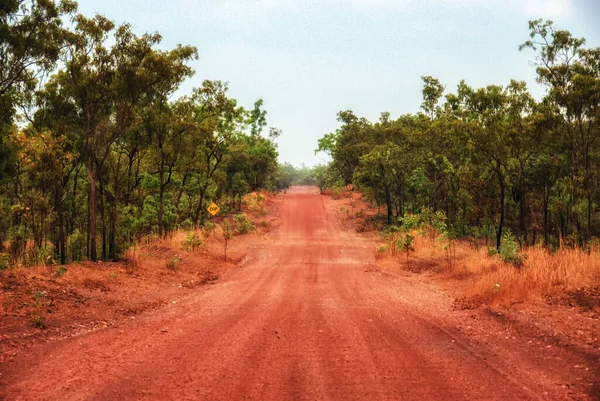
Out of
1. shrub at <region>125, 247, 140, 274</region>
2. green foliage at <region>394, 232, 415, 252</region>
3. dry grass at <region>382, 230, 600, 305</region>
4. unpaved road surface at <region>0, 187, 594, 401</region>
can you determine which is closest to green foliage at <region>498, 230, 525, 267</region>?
dry grass at <region>382, 230, 600, 305</region>

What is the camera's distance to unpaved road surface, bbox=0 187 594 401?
201 inches

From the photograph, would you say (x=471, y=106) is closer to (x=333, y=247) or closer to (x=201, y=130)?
(x=333, y=247)

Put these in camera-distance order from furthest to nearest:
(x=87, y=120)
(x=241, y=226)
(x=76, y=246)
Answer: (x=241, y=226) < (x=76, y=246) < (x=87, y=120)

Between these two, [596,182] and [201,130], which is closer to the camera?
[201,130]

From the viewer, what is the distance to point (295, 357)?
6.31 m

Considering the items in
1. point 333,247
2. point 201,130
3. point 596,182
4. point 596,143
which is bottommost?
point 333,247

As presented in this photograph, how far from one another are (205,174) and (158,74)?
16.1 metres

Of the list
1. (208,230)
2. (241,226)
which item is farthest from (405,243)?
(241,226)

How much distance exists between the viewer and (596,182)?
25906 mm

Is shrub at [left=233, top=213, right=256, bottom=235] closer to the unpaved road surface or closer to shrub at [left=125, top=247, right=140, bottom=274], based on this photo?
shrub at [left=125, top=247, right=140, bottom=274]

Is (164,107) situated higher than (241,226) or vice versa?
(164,107)

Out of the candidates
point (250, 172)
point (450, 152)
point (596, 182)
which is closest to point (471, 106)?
point (450, 152)

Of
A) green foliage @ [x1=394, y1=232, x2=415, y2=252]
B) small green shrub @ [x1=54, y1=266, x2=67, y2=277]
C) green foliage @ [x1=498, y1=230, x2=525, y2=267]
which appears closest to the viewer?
small green shrub @ [x1=54, y1=266, x2=67, y2=277]

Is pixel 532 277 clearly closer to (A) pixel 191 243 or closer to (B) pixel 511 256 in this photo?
(B) pixel 511 256
